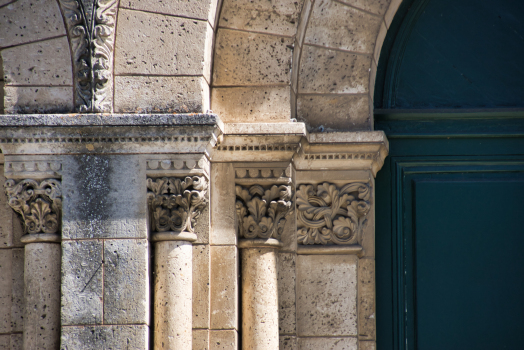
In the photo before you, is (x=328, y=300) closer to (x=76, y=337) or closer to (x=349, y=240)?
(x=349, y=240)

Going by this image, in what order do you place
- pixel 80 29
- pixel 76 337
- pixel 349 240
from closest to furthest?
pixel 76 337, pixel 80 29, pixel 349 240

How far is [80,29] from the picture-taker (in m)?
4.08

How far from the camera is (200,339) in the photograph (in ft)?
13.2

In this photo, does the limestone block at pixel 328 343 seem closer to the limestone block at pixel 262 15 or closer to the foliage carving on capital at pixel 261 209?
the foliage carving on capital at pixel 261 209

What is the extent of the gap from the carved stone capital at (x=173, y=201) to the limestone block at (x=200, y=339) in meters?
0.56

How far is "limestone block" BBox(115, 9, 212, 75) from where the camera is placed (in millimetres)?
4070

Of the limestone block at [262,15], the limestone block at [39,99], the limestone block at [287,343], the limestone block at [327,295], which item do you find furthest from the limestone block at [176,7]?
the limestone block at [287,343]

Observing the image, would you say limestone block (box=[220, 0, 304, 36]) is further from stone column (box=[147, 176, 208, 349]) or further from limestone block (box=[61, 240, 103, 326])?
limestone block (box=[61, 240, 103, 326])

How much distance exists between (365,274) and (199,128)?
1.40 m

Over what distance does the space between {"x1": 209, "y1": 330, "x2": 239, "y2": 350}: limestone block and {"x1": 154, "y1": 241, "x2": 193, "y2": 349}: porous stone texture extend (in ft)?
0.51

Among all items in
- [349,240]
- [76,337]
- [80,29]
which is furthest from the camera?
[349,240]

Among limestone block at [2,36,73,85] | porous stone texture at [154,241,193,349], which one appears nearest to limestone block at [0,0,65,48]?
limestone block at [2,36,73,85]

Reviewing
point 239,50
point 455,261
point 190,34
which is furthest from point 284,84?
point 455,261

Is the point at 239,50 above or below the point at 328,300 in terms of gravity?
above
